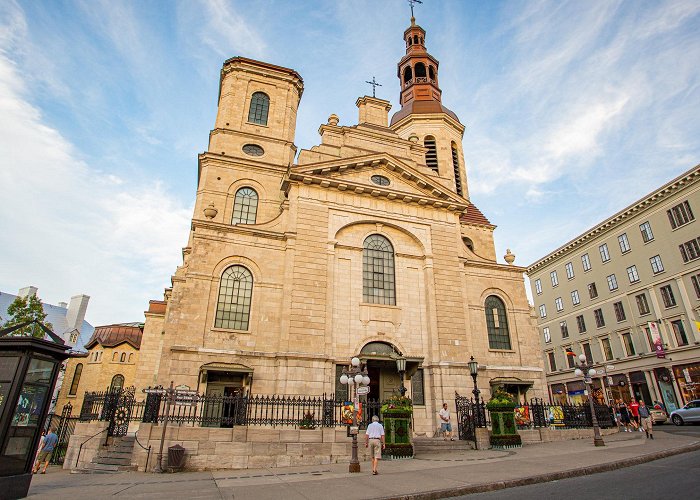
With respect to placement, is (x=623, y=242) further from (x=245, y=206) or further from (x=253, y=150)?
(x=245, y=206)

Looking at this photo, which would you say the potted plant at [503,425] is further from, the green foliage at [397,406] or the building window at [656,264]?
the building window at [656,264]

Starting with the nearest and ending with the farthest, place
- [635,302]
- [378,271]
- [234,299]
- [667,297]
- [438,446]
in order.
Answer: [438,446]
[234,299]
[378,271]
[667,297]
[635,302]

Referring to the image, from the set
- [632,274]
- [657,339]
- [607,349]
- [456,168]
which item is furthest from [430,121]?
[607,349]

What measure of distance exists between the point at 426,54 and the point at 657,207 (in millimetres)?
23655

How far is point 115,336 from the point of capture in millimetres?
41812

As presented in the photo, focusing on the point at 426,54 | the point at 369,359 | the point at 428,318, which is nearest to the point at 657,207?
the point at 426,54

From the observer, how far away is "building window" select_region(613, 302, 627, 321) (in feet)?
123

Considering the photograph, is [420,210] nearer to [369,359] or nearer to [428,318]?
[428,318]

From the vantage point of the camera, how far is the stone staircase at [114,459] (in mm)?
13477

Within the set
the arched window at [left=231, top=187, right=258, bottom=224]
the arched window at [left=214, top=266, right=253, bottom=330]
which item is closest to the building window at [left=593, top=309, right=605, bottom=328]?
the arched window at [left=231, top=187, right=258, bottom=224]

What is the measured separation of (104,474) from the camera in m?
12.8

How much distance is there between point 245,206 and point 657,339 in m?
32.9

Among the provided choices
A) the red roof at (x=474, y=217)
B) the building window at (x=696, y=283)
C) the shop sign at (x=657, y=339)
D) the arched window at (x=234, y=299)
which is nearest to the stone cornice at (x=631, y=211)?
the building window at (x=696, y=283)

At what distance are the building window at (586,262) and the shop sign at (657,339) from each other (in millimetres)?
9422
